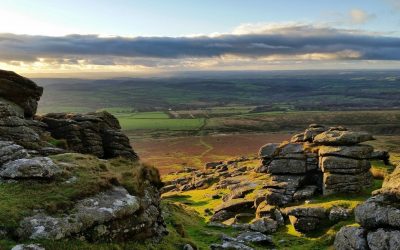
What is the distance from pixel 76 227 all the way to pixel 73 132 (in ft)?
69.3

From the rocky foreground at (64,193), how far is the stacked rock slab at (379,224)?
558 inches

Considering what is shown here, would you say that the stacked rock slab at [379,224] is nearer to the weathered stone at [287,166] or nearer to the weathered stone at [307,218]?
the weathered stone at [307,218]

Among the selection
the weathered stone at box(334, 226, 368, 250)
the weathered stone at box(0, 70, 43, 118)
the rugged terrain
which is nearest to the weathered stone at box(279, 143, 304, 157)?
the rugged terrain

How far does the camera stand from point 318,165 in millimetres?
57000

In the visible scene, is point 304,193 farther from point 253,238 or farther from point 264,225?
point 253,238

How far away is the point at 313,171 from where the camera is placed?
2280 inches

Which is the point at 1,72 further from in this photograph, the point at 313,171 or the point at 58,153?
the point at 313,171

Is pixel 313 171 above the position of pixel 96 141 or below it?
below

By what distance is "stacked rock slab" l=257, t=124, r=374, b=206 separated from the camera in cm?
5325

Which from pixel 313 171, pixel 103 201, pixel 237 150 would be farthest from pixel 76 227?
pixel 237 150

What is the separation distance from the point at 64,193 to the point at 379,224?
847 inches

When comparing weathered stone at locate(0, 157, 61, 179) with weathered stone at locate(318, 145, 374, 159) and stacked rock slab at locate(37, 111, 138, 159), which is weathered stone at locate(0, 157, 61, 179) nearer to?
stacked rock slab at locate(37, 111, 138, 159)

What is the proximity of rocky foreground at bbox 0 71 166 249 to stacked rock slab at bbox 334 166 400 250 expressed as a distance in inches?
558

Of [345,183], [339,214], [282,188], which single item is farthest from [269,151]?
[339,214]
